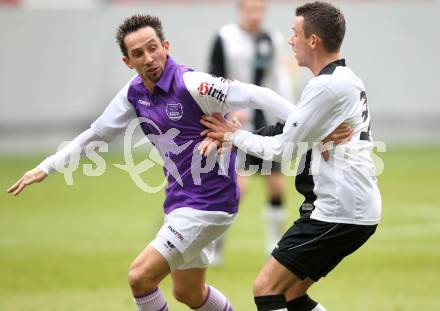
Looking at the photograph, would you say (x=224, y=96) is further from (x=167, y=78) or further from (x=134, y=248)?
(x=134, y=248)

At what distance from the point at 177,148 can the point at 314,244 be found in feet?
4.25

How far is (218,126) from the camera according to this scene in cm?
650

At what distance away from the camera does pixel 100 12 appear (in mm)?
22047

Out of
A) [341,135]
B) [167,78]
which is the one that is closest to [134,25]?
[167,78]

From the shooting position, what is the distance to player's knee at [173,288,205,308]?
6.94 meters

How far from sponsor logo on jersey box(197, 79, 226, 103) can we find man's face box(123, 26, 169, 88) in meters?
0.33

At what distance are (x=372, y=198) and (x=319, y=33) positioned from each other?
1082mm

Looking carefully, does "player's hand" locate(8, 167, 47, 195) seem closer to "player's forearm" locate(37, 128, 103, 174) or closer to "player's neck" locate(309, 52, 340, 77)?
"player's forearm" locate(37, 128, 103, 174)

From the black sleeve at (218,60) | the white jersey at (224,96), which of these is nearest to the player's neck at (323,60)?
the white jersey at (224,96)

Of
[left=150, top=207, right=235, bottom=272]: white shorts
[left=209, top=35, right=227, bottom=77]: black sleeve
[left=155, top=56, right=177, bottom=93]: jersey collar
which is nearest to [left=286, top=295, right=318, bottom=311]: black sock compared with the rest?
[left=150, top=207, right=235, bottom=272]: white shorts

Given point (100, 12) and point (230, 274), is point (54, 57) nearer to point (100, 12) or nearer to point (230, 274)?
point (100, 12)

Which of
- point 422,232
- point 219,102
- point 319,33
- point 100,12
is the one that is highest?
point 319,33

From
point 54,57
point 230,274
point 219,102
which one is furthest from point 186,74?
point 54,57

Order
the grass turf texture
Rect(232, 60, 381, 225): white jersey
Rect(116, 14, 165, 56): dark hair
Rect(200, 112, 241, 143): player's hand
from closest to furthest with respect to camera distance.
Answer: Rect(232, 60, 381, 225): white jersey, Rect(200, 112, 241, 143): player's hand, Rect(116, 14, 165, 56): dark hair, the grass turf texture
